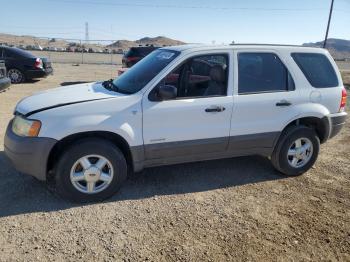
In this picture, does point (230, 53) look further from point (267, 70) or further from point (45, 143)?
point (45, 143)

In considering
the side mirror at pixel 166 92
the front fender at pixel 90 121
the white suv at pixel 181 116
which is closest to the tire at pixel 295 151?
the white suv at pixel 181 116

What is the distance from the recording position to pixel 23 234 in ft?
11.8

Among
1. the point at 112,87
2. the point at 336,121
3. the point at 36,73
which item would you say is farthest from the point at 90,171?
the point at 36,73

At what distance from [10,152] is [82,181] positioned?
0.89 m

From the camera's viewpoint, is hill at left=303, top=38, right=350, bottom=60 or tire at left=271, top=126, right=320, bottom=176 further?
hill at left=303, top=38, right=350, bottom=60

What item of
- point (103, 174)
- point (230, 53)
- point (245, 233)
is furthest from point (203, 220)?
point (230, 53)

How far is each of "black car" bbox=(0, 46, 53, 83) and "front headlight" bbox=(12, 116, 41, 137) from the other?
34.8 ft

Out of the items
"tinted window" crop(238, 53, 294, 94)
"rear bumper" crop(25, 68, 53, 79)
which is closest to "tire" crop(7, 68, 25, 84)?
"rear bumper" crop(25, 68, 53, 79)

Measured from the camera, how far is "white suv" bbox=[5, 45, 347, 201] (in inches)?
160

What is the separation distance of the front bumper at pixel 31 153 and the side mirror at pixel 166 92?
131 centimetres

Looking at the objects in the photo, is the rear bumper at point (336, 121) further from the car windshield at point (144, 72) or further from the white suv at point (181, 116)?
the car windshield at point (144, 72)

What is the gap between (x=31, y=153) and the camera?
13.0ft

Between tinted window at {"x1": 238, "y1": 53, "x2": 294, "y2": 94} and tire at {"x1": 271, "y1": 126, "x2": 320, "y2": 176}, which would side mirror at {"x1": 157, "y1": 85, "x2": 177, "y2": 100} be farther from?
tire at {"x1": 271, "y1": 126, "x2": 320, "y2": 176}

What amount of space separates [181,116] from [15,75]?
37.6 ft
